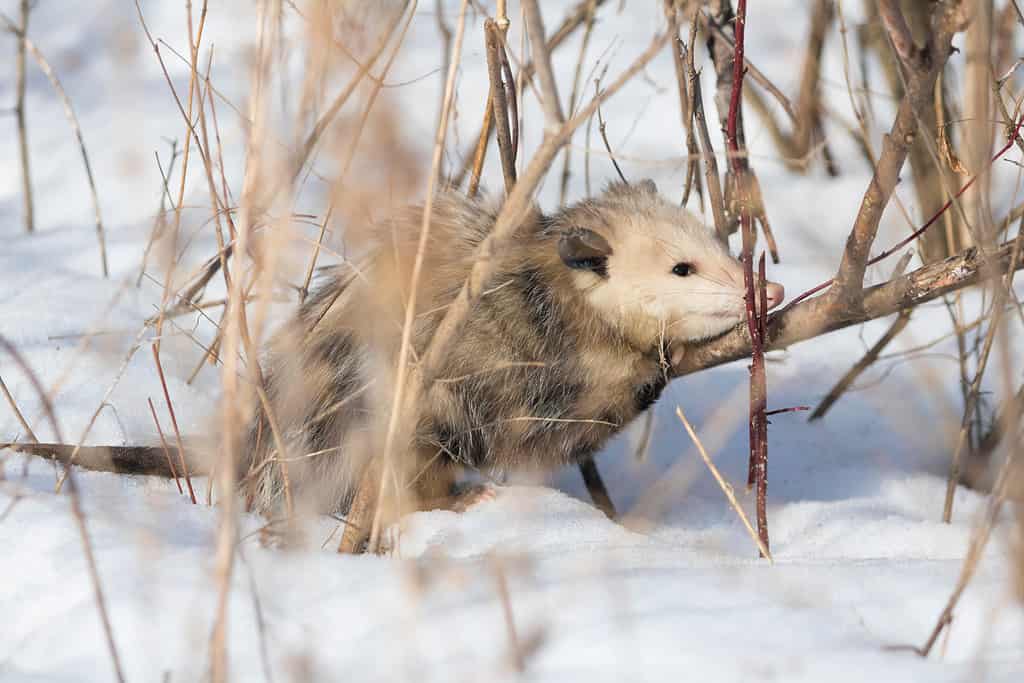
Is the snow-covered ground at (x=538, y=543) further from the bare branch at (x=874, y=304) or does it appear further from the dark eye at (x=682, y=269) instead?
the dark eye at (x=682, y=269)

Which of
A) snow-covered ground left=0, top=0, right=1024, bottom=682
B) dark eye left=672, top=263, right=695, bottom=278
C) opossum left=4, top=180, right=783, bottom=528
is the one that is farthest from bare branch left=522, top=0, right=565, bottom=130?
dark eye left=672, top=263, right=695, bottom=278

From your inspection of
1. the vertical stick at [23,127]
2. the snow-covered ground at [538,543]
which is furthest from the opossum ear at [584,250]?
the vertical stick at [23,127]

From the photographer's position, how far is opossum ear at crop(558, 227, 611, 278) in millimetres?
2352

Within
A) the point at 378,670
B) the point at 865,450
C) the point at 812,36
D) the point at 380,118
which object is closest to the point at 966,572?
the point at 378,670

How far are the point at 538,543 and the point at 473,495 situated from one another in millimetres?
434

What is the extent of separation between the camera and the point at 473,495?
2.49m

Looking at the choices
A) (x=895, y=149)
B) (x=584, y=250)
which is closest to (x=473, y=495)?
(x=584, y=250)

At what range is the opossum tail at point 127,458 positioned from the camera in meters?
2.20

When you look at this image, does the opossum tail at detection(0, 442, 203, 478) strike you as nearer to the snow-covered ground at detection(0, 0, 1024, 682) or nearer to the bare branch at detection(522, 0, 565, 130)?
the snow-covered ground at detection(0, 0, 1024, 682)

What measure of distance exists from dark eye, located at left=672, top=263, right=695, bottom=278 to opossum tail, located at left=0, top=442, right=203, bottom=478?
1088 millimetres

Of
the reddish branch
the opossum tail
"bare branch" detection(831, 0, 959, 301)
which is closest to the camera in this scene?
"bare branch" detection(831, 0, 959, 301)

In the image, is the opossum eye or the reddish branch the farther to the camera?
the opossum eye

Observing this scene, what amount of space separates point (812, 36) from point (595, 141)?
837mm

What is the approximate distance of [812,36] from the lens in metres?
3.82
